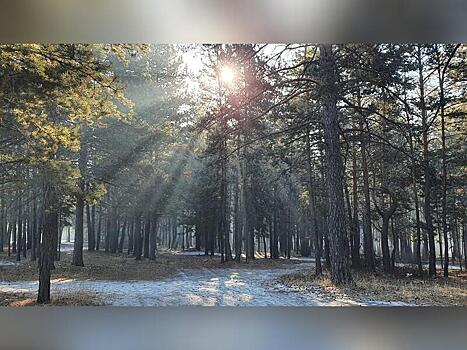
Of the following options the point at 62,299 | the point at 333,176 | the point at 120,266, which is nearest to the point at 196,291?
the point at 120,266

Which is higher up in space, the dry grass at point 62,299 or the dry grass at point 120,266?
the dry grass at point 120,266

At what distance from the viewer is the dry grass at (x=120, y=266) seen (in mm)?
4453

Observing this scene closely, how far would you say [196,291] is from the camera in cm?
451

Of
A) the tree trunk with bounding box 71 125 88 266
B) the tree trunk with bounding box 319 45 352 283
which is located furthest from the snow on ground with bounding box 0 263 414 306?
the tree trunk with bounding box 319 45 352 283

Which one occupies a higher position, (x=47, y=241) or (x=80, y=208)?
(x=80, y=208)

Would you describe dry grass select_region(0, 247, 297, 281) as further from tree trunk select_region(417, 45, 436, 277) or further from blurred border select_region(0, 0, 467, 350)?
tree trunk select_region(417, 45, 436, 277)

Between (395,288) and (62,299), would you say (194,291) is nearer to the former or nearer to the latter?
(62,299)
